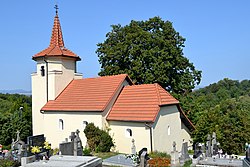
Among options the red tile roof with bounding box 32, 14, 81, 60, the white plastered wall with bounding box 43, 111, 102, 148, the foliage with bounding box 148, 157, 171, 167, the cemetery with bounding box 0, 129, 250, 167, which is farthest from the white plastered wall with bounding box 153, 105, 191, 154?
the red tile roof with bounding box 32, 14, 81, 60

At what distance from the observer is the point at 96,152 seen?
67.1 feet

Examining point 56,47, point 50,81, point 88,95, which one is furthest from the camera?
point 56,47

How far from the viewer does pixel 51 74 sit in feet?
86.1

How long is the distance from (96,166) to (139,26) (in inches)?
841

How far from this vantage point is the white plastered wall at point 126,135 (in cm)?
1992

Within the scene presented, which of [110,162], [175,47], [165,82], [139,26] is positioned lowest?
[110,162]

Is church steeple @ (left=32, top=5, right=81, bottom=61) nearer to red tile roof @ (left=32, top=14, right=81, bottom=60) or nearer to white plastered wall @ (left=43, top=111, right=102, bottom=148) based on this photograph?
red tile roof @ (left=32, top=14, right=81, bottom=60)

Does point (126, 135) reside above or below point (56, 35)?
below

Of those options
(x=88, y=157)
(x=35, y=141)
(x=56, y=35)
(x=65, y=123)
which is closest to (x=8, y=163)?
A: (x=35, y=141)

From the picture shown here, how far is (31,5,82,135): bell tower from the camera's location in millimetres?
26281

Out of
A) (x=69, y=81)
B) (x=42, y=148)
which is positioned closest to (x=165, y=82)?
(x=69, y=81)

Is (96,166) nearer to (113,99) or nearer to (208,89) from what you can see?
(113,99)

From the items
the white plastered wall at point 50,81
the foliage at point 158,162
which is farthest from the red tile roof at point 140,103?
the white plastered wall at point 50,81

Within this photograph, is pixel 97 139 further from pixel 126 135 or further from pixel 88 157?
pixel 88 157
